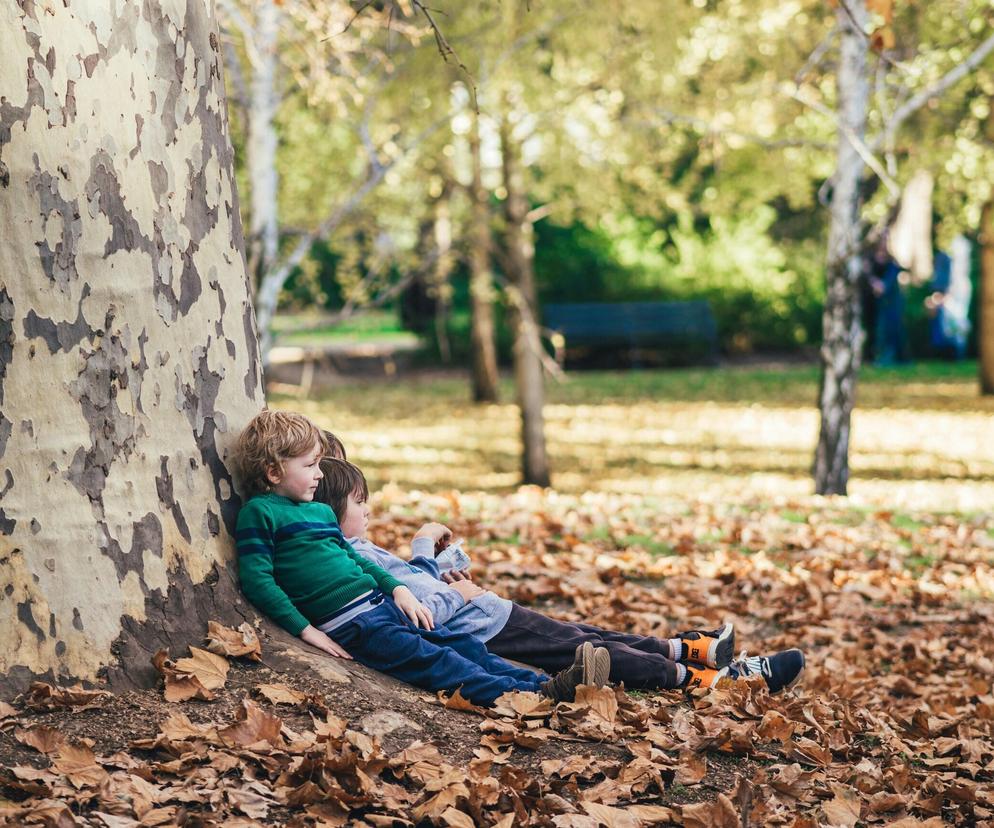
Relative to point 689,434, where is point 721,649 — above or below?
above

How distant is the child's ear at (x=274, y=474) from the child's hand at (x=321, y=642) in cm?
48

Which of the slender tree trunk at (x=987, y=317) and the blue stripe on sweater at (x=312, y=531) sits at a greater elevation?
the slender tree trunk at (x=987, y=317)

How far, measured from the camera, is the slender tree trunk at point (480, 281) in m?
14.8

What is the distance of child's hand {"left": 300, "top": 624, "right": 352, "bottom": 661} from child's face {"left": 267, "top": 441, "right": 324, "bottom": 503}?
433 mm

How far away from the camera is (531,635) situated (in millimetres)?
4199

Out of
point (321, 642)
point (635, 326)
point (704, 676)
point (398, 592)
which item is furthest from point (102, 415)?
point (635, 326)

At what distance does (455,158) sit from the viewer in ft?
54.7

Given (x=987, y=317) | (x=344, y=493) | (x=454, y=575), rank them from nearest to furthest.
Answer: (x=344, y=493), (x=454, y=575), (x=987, y=317)

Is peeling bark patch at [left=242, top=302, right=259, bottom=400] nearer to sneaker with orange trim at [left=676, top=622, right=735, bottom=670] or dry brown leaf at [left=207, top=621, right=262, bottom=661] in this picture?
dry brown leaf at [left=207, top=621, right=262, bottom=661]

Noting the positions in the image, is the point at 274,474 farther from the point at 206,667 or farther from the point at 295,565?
the point at 206,667

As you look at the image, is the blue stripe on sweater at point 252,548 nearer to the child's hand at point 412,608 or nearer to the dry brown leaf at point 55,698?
the child's hand at point 412,608

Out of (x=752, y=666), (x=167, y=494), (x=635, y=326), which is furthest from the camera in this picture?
(x=635, y=326)

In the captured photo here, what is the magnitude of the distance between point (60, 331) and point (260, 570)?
98cm

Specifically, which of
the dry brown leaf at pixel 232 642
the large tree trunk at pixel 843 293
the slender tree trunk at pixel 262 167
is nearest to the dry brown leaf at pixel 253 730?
the dry brown leaf at pixel 232 642
